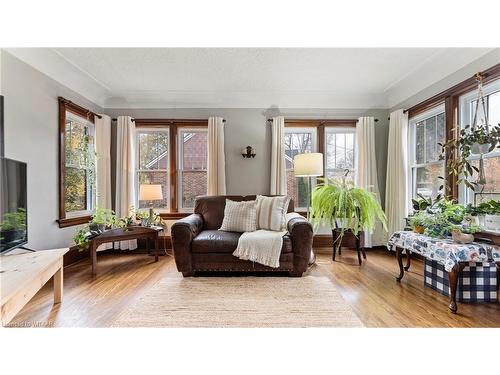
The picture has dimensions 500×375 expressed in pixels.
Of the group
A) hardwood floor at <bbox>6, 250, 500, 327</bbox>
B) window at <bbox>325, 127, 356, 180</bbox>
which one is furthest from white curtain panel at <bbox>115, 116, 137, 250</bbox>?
window at <bbox>325, 127, 356, 180</bbox>

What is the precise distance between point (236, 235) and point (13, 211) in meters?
1.97

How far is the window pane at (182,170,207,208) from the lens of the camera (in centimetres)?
416

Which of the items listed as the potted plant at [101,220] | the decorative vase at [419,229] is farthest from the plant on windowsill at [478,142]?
the potted plant at [101,220]

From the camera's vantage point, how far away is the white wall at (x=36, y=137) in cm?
242

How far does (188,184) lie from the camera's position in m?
4.16

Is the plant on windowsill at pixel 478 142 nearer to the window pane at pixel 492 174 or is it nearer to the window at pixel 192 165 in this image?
the window pane at pixel 492 174

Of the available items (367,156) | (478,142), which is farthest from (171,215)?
(478,142)

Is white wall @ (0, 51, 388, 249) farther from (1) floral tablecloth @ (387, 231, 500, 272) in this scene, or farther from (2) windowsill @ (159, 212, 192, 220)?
(1) floral tablecloth @ (387, 231, 500, 272)

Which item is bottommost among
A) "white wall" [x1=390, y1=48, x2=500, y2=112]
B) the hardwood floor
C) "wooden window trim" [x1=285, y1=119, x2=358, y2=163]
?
the hardwood floor

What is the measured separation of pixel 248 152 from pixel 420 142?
2.44 meters

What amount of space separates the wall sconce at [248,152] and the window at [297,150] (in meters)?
0.57

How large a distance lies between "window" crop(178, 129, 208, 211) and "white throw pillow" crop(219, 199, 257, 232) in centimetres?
113
